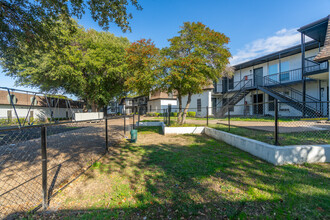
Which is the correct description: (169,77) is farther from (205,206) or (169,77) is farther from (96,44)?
(96,44)

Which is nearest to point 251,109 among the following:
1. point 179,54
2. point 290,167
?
point 179,54

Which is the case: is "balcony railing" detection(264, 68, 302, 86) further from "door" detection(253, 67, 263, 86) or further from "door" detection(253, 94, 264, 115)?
"door" detection(253, 94, 264, 115)

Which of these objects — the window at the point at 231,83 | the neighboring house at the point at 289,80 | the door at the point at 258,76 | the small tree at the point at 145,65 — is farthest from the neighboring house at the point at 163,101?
the small tree at the point at 145,65

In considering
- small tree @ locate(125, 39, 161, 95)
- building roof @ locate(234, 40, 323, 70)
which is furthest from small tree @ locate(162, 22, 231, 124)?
building roof @ locate(234, 40, 323, 70)

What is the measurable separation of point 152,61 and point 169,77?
172cm

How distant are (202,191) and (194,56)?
7793 mm

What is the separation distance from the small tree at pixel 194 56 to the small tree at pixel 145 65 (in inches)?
24.8

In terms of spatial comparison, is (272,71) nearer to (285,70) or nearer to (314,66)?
(285,70)

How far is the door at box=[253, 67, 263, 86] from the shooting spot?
16823 mm

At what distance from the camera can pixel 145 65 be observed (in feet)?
30.0

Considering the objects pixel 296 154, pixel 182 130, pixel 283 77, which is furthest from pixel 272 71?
pixel 296 154

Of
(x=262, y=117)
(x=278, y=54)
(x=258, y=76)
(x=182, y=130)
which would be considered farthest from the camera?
(x=258, y=76)

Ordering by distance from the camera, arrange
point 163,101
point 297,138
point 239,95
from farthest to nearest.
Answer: point 163,101, point 239,95, point 297,138

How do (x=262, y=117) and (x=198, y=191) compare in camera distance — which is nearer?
(x=198, y=191)
